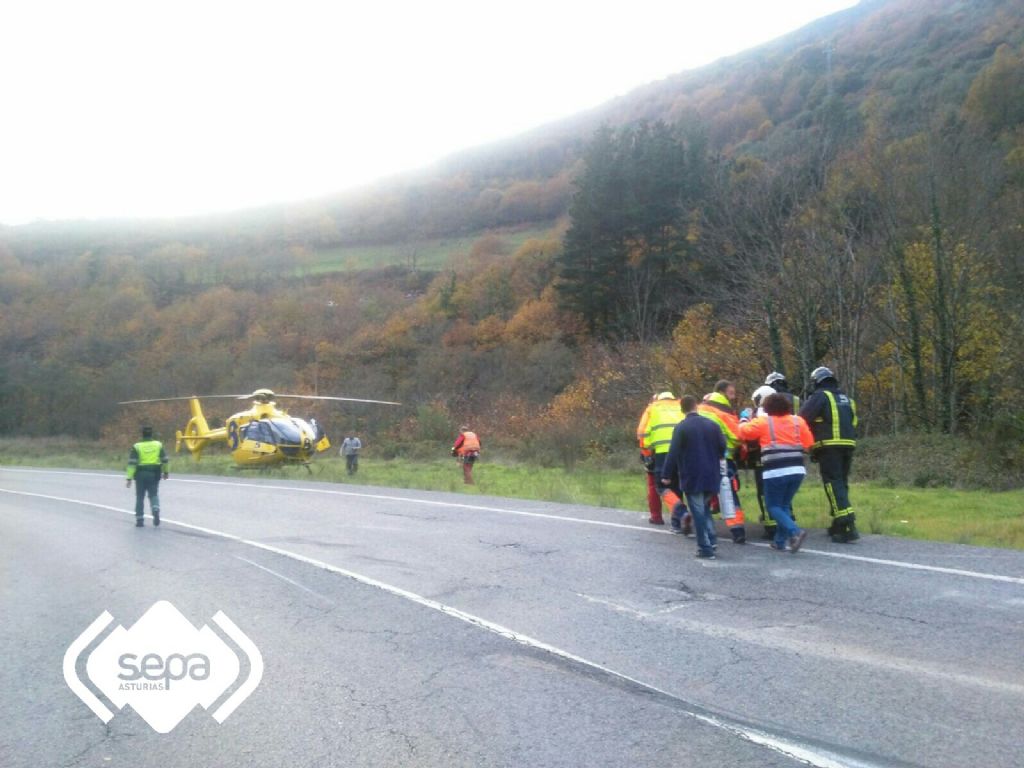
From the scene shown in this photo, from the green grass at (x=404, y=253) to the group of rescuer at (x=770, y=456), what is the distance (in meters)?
72.9

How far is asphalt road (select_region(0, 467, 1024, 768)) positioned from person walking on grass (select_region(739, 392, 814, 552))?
294 mm

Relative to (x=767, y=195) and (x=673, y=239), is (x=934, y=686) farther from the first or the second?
(x=673, y=239)

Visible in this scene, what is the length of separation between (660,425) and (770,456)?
184cm

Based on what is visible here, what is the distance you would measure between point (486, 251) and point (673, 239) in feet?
123

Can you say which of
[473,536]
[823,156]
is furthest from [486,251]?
[473,536]

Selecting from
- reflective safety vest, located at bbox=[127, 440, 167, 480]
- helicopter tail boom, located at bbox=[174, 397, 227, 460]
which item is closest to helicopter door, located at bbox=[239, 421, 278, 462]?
helicopter tail boom, located at bbox=[174, 397, 227, 460]

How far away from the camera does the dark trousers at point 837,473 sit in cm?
980

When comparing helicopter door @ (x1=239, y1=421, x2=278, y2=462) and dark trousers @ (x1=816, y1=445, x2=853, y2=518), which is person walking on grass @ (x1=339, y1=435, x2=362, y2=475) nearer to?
helicopter door @ (x1=239, y1=421, x2=278, y2=462)

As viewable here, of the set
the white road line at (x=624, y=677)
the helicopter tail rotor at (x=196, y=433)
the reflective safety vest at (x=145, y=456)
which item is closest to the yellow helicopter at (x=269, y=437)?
the helicopter tail rotor at (x=196, y=433)

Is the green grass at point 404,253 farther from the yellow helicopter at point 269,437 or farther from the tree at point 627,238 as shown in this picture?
the yellow helicopter at point 269,437

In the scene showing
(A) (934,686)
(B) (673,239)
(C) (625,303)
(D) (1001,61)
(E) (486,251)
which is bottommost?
(A) (934,686)

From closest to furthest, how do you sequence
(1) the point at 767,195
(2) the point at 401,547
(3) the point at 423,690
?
(3) the point at 423,690 → (2) the point at 401,547 → (1) the point at 767,195

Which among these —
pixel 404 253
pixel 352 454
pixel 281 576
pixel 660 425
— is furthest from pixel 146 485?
pixel 404 253

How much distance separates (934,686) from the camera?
213 inches
